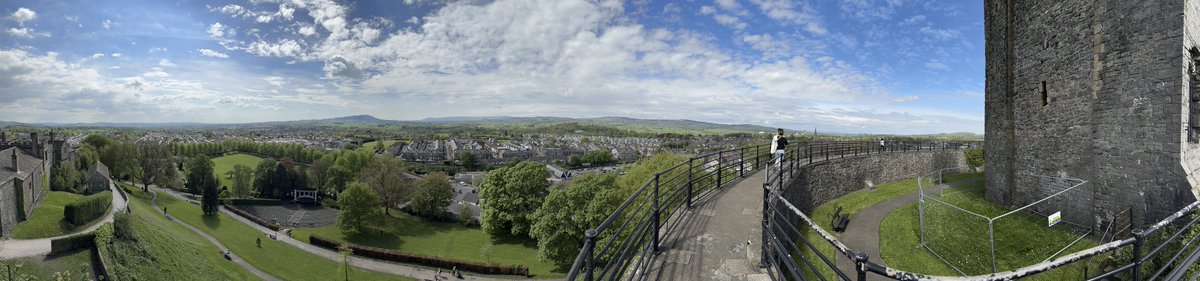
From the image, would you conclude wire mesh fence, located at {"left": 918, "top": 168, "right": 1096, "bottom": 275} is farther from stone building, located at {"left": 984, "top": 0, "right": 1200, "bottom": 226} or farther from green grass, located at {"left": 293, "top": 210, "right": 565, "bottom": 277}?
green grass, located at {"left": 293, "top": 210, "right": 565, "bottom": 277}

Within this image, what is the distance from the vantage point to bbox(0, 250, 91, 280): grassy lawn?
2108 cm

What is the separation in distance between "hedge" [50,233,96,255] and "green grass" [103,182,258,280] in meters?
1.00

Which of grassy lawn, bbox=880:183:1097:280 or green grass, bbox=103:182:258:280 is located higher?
grassy lawn, bbox=880:183:1097:280

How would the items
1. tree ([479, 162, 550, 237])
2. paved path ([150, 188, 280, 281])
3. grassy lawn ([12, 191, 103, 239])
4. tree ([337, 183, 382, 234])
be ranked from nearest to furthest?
grassy lawn ([12, 191, 103, 239]), paved path ([150, 188, 280, 281]), tree ([479, 162, 550, 237]), tree ([337, 183, 382, 234])

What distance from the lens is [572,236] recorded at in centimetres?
2472

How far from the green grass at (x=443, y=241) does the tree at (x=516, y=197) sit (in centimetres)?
165

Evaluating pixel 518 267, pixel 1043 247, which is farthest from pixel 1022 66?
pixel 518 267

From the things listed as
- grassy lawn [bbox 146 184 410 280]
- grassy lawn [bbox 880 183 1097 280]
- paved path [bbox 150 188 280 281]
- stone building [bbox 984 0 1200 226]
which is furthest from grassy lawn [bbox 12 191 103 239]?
stone building [bbox 984 0 1200 226]

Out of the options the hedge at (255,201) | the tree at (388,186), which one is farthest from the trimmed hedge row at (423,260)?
the hedge at (255,201)

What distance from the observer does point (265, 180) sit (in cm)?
5938

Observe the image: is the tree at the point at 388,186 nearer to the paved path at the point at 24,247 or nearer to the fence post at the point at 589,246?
the paved path at the point at 24,247

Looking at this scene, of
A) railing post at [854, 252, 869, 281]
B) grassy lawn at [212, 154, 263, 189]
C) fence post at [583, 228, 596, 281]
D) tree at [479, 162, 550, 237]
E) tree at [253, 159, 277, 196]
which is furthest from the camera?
grassy lawn at [212, 154, 263, 189]

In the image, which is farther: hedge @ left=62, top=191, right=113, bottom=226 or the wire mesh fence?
hedge @ left=62, top=191, right=113, bottom=226

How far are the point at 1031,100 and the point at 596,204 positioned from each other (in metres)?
15.9
